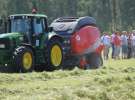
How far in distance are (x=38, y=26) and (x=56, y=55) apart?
4.52 ft

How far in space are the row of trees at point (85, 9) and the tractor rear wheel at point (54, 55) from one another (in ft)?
182

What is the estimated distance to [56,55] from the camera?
825 inches

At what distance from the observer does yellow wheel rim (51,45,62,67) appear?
2073cm

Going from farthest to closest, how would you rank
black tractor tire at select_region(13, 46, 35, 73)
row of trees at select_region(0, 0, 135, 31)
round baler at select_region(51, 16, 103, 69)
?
row of trees at select_region(0, 0, 135, 31) → round baler at select_region(51, 16, 103, 69) → black tractor tire at select_region(13, 46, 35, 73)

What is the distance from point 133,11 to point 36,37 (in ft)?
193

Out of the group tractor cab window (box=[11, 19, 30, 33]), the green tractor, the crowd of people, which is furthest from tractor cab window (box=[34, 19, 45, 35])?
the crowd of people

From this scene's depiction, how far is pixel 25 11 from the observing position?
80062 mm

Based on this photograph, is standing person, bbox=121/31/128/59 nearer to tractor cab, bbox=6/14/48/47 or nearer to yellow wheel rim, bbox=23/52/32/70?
tractor cab, bbox=6/14/48/47

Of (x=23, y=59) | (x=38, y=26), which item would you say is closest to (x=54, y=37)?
(x=38, y=26)

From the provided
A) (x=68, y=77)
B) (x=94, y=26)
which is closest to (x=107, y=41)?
(x=94, y=26)

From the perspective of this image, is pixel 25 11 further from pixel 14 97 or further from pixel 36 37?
pixel 14 97

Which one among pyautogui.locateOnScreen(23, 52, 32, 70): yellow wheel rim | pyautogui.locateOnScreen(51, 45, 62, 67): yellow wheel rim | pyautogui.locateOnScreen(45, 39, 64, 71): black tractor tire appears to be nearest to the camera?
pyautogui.locateOnScreen(23, 52, 32, 70): yellow wheel rim

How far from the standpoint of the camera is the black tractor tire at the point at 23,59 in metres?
18.7

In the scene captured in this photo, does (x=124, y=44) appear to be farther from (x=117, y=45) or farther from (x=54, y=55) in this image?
(x=54, y=55)
